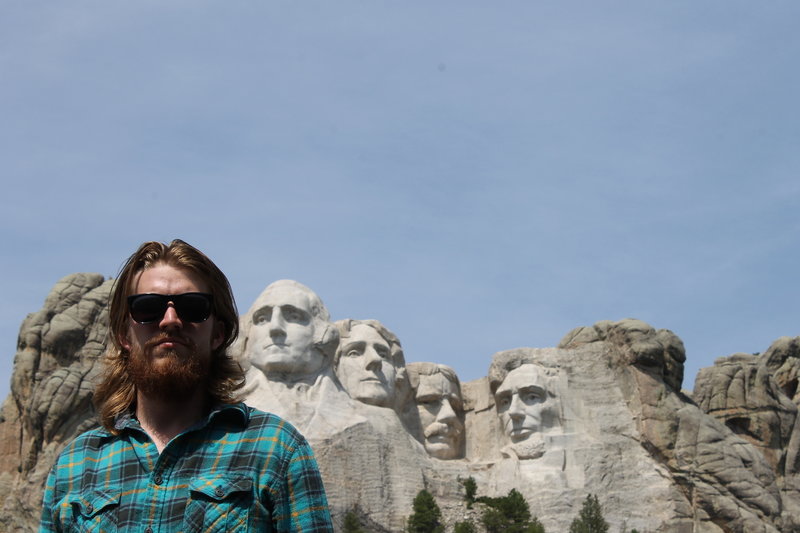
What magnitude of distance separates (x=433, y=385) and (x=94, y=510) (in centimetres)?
1858

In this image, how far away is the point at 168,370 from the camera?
371cm

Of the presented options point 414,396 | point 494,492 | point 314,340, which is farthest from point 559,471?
point 314,340

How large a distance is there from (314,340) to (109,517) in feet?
54.1

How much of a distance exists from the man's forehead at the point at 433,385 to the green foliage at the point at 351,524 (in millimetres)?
3484

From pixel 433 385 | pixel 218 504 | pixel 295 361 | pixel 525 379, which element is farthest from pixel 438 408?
pixel 218 504

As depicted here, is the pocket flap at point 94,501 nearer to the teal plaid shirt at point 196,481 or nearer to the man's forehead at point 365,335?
the teal plaid shirt at point 196,481

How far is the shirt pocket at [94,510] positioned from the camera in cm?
359

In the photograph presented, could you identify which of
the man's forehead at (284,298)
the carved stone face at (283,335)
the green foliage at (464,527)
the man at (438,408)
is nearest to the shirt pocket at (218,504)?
the green foliage at (464,527)

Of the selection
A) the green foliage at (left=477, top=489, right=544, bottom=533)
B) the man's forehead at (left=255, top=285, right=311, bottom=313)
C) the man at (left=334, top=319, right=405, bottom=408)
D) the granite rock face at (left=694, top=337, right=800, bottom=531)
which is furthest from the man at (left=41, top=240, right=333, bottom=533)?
the granite rock face at (left=694, top=337, right=800, bottom=531)

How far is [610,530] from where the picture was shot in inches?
806

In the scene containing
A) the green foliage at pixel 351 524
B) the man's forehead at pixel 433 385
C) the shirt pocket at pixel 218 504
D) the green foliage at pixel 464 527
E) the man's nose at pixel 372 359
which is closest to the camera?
the shirt pocket at pixel 218 504

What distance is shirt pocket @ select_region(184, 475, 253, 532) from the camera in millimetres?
3561

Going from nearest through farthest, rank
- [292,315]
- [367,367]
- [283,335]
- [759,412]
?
1. [283,335]
2. [292,315]
3. [367,367]
4. [759,412]

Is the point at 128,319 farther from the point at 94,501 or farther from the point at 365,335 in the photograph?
the point at 365,335
